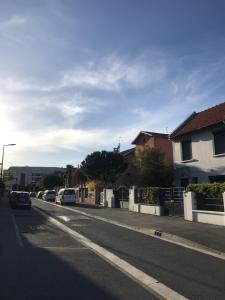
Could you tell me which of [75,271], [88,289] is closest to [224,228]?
[75,271]

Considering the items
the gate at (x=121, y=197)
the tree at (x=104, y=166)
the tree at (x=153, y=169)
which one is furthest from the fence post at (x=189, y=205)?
the tree at (x=104, y=166)

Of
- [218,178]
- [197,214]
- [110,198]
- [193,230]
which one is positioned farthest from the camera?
[110,198]

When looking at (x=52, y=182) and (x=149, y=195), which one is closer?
(x=149, y=195)

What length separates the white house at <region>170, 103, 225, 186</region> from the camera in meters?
29.0

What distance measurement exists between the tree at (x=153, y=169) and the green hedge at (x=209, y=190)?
11959 mm

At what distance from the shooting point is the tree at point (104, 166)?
5184 centimetres

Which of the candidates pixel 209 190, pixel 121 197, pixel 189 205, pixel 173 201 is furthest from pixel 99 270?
pixel 121 197

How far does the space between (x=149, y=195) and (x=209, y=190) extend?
7.60 meters

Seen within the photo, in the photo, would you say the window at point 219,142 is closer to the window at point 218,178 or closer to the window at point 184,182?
the window at point 218,178

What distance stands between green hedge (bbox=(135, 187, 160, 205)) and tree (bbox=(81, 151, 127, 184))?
21750 millimetres

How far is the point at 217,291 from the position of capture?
7840 millimetres

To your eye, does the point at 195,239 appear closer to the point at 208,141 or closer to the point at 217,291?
the point at 217,291

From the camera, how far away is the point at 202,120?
105ft

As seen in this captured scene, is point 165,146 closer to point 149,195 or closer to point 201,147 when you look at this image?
point 201,147
